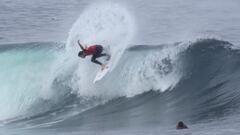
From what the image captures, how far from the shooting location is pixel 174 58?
28.0 metres

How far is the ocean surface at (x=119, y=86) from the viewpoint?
23.3 metres

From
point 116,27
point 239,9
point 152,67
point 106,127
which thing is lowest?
point 106,127

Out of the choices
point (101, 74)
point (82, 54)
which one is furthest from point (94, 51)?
point (101, 74)

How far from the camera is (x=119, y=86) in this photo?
27.1 meters

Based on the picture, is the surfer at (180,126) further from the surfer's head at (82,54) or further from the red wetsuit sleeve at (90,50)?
the surfer's head at (82,54)

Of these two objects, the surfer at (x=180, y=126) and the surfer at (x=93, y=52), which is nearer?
the surfer at (x=180, y=126)

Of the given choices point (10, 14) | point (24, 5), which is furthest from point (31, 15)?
point (24, 5)

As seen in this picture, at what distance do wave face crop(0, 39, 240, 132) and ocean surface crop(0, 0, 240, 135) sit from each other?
0.12 feet

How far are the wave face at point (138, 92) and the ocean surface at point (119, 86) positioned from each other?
0.04m

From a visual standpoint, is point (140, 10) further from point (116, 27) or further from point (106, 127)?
point (106, 127)

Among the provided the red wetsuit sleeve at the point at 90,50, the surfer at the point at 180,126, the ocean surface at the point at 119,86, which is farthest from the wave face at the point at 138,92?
the red wetsuit sleeve at the point at 90,50

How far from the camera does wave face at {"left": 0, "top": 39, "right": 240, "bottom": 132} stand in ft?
78.5

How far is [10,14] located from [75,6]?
18.6 feet

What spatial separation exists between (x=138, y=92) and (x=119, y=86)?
2.91 ft
